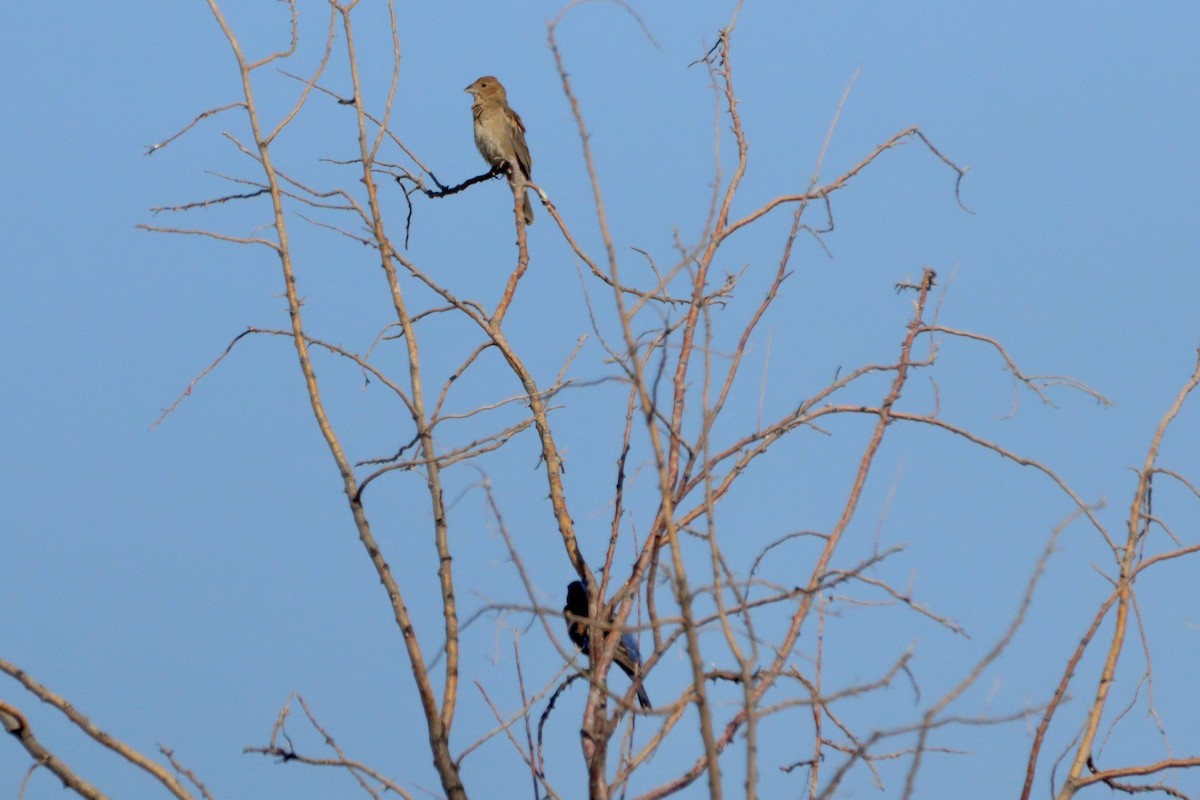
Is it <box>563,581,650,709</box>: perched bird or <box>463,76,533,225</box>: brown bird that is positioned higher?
<box>463,76,533,225</box>: brown bird

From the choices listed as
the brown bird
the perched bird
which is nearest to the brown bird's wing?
the brown bird

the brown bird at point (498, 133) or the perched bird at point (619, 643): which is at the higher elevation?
the brown bird at point (498, 133)

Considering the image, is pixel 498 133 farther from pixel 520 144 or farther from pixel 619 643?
pixel 619 643

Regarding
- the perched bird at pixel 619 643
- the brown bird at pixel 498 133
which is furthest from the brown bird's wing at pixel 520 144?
the perched bird at pixel 619 643

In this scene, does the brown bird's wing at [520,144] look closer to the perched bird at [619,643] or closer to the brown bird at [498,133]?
the brown bird at [498,133]

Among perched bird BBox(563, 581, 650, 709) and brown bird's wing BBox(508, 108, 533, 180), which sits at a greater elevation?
brown bird's wing BBox(508, 108, 533, 180)

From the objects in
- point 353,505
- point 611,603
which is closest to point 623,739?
point 611,603

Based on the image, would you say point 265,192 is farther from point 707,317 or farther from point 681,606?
point 681,606

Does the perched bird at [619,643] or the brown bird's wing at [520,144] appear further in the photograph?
the brown bird's wing at [520,144]

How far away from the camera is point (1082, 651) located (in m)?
2.80

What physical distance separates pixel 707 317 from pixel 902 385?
0.92m

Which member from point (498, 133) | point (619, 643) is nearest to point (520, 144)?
point (498, 133)

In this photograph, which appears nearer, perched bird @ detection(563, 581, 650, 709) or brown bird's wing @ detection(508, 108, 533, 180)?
perched bird @ detection(563, 581, 650, 709)

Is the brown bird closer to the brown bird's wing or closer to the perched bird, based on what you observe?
the brown bird's wing
